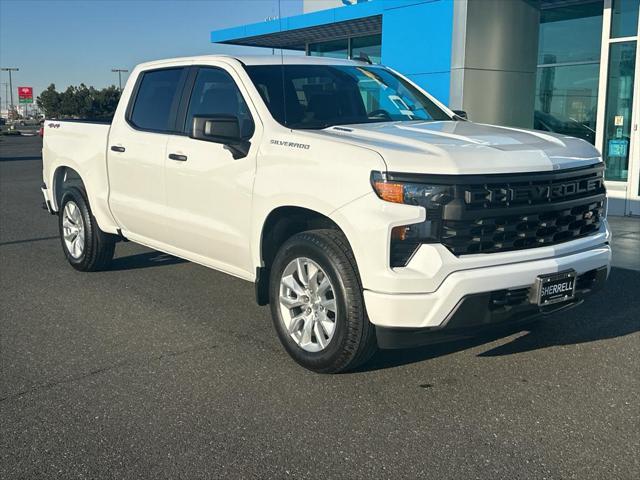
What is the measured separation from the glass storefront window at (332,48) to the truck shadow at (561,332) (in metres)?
14.7

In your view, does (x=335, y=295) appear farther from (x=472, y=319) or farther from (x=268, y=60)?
(x=268, y=60)

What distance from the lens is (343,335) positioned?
4.21m

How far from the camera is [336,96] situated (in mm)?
5500

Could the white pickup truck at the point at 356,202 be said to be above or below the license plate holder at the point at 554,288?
above

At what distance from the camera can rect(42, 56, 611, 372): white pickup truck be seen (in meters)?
3.93

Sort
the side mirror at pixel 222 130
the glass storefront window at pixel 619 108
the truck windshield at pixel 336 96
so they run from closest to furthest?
1. the side mirror at pixel 222 130
2. the truck windshield at pixel 336 96
3. the glass storefront window at pixel 619 108

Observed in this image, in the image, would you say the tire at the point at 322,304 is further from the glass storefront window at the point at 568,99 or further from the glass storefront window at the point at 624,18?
the glass storefront window at the point at 568,99

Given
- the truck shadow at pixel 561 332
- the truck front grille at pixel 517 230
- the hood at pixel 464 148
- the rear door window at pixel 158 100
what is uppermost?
the rear door window at pixel 158 100

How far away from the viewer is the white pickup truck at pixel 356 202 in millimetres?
3928

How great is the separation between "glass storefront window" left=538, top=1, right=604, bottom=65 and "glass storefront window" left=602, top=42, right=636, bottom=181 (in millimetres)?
1176

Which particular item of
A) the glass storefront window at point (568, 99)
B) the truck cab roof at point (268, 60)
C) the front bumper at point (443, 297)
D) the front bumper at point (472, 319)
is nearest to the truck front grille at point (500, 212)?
the front bumper at point (443, 297)

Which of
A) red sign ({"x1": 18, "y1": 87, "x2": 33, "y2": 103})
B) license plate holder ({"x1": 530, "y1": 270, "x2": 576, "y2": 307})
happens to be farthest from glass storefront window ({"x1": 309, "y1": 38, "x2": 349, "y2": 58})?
red sign ({"x1": 18, "y1": 87, "x2": 33, "y2": 103})

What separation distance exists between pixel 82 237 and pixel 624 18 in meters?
9.10

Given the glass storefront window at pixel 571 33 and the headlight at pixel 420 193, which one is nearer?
the headlight at pixel 420 193
